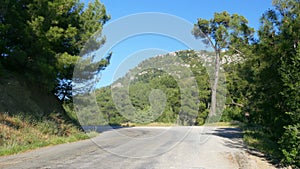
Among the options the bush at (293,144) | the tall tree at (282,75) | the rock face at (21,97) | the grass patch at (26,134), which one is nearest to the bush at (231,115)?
the rock face at (21,97)

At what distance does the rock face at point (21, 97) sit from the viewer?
13159mm

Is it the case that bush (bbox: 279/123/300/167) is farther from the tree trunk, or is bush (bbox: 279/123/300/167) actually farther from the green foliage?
the tree trunk

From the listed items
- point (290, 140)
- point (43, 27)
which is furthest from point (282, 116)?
point (43, 27)

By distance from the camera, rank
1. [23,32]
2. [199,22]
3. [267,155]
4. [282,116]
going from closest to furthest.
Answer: [282,116]
[267,155]
[23,32]
[199,22]

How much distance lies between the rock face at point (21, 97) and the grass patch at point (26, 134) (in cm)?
92

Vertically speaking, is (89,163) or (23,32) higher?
(23,32)

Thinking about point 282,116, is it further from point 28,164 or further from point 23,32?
point 23,32

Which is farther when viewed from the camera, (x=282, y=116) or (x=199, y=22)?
(x=199, y=22)

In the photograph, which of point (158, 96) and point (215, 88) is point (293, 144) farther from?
point (215, 88)

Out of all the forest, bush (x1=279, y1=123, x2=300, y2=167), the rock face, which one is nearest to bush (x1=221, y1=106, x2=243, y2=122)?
the forest

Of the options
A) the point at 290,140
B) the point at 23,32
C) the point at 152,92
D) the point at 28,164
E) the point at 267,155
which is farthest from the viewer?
the point at 152,92

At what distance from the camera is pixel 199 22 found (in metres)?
41.7

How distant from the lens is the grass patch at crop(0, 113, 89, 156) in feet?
32.1

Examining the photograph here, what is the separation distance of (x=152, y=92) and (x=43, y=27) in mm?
22654
